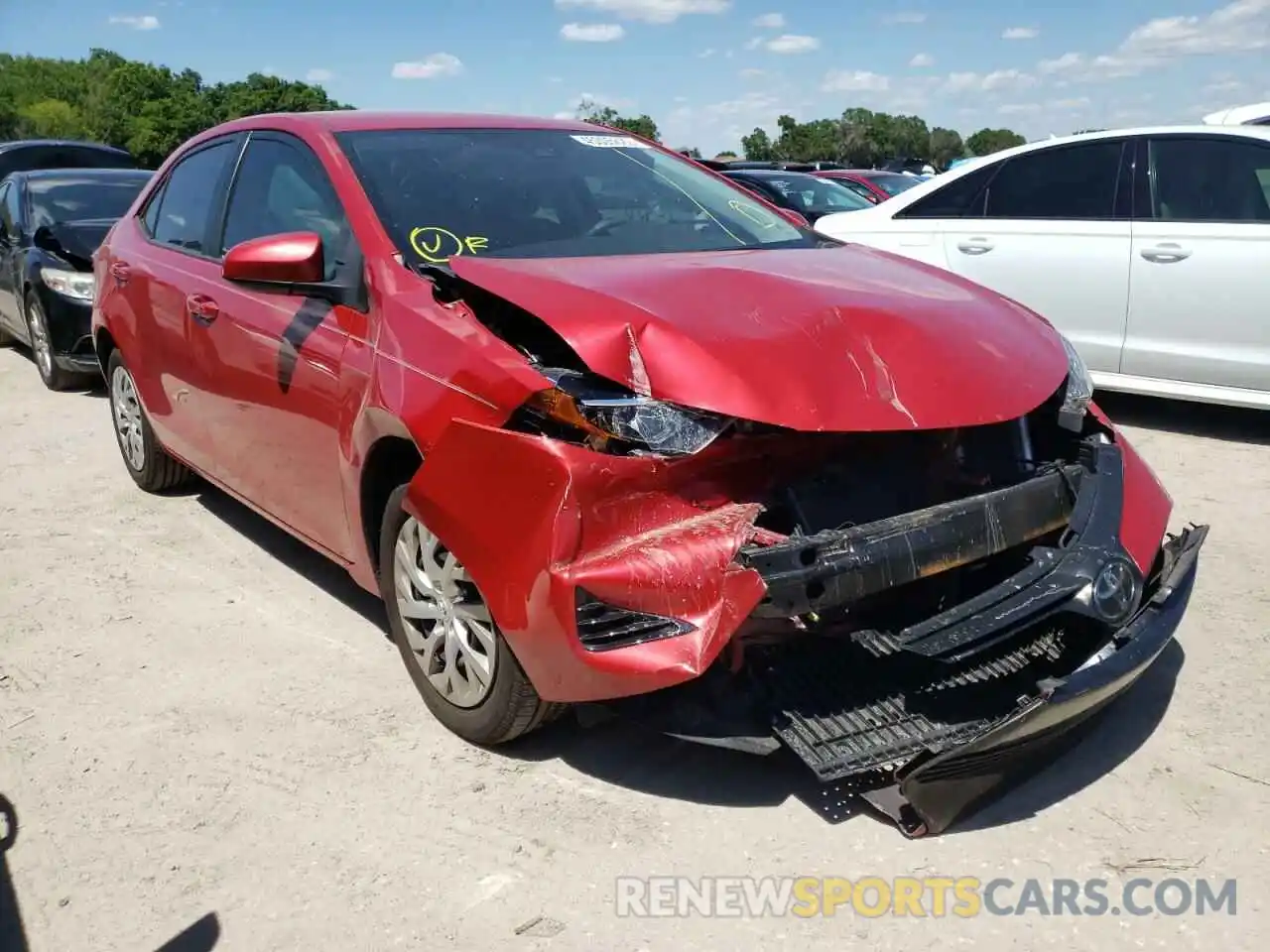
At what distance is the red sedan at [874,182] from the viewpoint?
14777 millimetres

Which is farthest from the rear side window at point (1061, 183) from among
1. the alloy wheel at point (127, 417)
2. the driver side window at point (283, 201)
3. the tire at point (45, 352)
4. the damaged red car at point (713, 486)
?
the tire at point (45, 352)

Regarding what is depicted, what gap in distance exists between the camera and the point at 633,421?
255cm

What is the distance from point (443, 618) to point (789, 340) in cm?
116

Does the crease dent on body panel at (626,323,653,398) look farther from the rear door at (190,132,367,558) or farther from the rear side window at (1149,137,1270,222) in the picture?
the rear side window at (1149,137,1270,222)

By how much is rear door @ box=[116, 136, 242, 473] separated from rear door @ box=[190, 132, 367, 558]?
0.43 feet

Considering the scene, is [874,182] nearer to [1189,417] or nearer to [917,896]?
[1189,417]

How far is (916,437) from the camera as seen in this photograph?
2803 mm

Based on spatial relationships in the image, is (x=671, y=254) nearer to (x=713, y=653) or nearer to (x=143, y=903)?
(x=713, y=653)

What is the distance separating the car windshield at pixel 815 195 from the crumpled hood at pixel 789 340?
879cm

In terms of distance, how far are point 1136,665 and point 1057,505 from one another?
1.38 feet

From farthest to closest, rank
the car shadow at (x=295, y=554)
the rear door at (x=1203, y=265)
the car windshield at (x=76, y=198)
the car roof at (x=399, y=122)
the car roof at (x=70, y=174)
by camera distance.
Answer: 1. the car roof at (x=70, y=174)
2. the car windshield at (x=76, y=198)
3. the rear door at (x=1203, y=265)
4. the car shadow at (x=295, y=554)
5. the car roof at (x=399, y=122)

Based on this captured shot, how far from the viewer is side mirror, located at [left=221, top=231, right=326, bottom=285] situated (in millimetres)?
3201

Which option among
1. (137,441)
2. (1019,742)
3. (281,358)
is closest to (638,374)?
(1019,742)

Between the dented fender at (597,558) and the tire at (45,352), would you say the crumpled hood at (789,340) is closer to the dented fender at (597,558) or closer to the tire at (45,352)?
the dented fender at (597,558)
